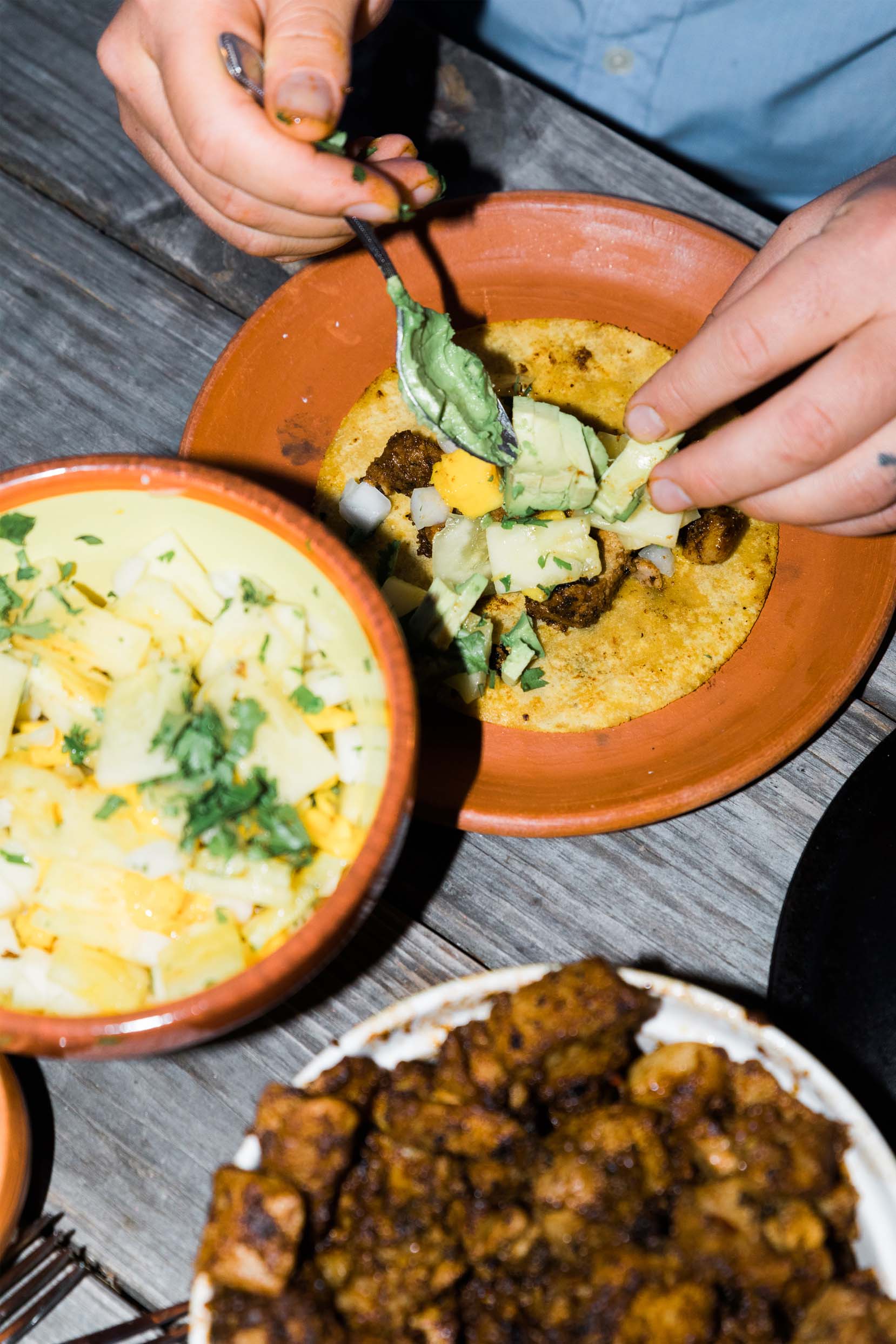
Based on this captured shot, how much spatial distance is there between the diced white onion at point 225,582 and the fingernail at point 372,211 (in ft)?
1.98

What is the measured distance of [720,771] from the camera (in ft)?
5.52

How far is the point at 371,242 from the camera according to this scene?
1679 millimetres

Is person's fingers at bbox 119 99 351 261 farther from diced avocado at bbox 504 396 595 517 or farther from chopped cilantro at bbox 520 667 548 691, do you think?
chopped cilantro at bbox 520 667 548 691

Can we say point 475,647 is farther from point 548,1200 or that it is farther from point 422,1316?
point 422,1316

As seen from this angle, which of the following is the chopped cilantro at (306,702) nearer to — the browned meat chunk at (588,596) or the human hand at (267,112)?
the browned meat chunk at (588,596)

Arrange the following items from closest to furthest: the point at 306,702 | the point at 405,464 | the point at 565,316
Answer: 1. the point at 306,702
2. the point at 405,464
3. the point at 565,316

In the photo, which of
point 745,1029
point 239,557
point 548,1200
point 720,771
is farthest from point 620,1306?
point 239,557

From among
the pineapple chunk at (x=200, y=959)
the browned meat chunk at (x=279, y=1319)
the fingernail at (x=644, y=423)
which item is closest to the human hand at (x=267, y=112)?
the fingernail at (x=644, y=423)

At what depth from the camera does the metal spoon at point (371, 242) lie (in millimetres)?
1571

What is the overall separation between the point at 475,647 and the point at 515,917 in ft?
1.55

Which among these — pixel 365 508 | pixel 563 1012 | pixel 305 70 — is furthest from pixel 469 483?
pixel 563 1012

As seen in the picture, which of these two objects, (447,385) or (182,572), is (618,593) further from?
(182,572)

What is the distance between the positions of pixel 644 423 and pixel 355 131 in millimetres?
1160

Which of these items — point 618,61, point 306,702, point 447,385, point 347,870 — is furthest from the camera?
point 618,61
